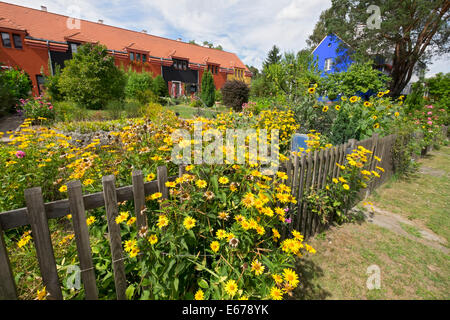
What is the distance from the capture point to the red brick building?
17.0 m

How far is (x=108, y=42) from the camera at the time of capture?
2167 cm

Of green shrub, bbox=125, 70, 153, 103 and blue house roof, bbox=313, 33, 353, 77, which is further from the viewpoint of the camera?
blue house roof, bbox=313, 33, 353, 77

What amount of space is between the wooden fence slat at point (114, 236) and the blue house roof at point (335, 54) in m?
20.4

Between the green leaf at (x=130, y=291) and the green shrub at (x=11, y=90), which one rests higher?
the green shrub at (x=11, y=90)

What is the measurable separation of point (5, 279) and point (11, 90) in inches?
589

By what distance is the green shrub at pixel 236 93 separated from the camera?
54.5ft

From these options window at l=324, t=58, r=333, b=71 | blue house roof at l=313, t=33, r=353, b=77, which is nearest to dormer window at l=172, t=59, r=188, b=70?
blue house roof at l=313, t=33, r=353, b=77

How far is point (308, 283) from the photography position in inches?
85.5

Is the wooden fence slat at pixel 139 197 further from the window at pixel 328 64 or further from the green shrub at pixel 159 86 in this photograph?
the window at pixel 328 64

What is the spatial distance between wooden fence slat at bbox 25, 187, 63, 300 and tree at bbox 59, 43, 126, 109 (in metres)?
10.9

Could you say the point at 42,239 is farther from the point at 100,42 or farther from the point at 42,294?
the point at 100,42

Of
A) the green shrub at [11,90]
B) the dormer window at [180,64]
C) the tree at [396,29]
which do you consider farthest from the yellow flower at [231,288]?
the dormer window at [180,64]

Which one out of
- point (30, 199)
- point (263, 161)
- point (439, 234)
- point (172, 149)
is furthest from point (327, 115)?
point (30, 199)

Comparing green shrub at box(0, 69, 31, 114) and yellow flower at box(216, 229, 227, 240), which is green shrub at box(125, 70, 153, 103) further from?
yellow flower at box(216, 229, 227, 240)
